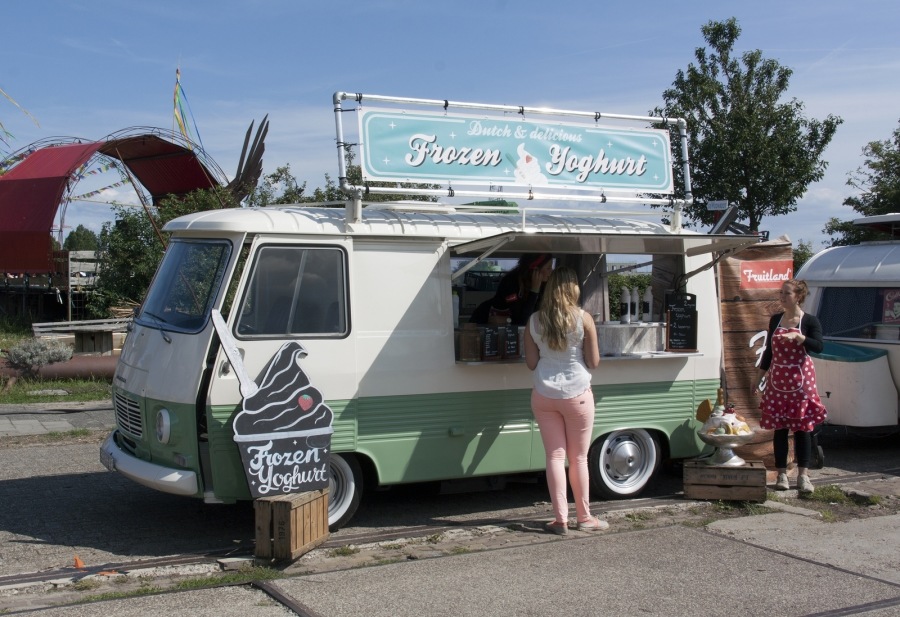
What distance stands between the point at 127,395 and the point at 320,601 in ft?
8.02

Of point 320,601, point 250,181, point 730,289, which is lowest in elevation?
point 320,601

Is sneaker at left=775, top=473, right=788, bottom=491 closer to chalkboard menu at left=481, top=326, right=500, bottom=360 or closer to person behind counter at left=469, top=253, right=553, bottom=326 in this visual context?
person behind counter at left=469, top=253, right=553, bottom=326

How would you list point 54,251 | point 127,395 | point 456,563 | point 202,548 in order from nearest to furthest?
1. point 456,563
2. point 202,548
3. point 127,395
4. point 54,251

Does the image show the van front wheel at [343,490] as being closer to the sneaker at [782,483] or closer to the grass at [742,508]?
the grass at [742,508]

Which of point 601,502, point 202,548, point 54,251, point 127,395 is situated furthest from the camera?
point 54,251

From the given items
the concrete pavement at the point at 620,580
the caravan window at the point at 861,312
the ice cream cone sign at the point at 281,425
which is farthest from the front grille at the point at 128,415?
the caravan window at the point at 861,312

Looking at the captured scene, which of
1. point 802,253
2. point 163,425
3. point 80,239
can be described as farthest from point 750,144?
point 80,239

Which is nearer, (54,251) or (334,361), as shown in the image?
(334,361)

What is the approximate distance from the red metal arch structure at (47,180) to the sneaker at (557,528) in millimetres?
13860

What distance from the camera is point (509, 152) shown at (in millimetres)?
7258

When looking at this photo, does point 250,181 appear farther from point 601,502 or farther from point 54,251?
point 601,502

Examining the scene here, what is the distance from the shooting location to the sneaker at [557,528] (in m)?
6.54

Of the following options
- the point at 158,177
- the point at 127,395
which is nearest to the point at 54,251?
the point at 158,177

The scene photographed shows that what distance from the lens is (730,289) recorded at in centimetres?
840
